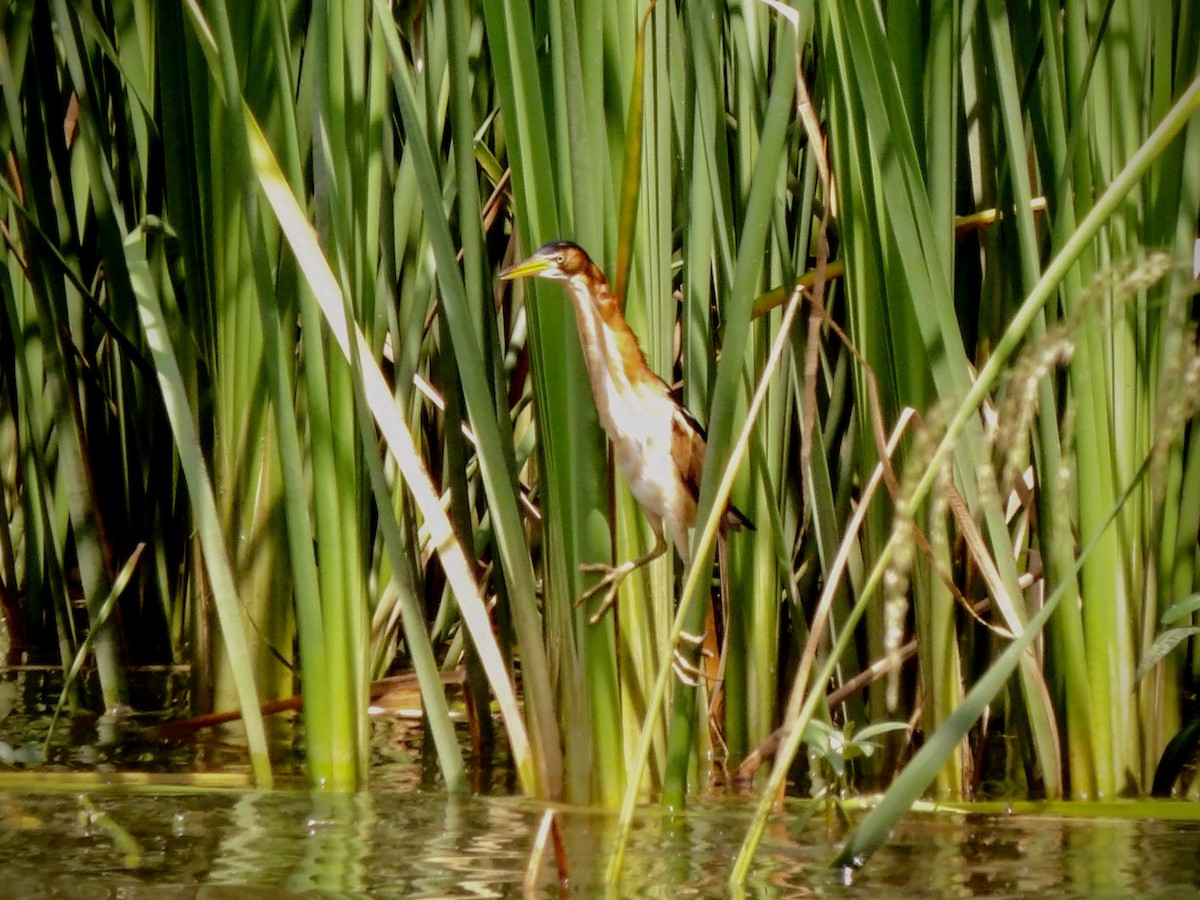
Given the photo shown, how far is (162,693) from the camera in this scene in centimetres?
250

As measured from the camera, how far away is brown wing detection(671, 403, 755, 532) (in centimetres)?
190

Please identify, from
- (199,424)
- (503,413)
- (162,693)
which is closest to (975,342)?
(503,413)

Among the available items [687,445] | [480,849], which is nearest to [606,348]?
[687,445]

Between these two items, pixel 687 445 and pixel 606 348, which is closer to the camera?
pixel 606 348

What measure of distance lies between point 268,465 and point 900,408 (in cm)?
100

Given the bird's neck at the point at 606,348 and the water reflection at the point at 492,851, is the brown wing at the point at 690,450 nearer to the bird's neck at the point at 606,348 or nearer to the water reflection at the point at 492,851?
the bird's neck at the point at 606,348

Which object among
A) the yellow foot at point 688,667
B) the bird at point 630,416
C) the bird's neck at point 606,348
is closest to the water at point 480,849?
the yellow foot at point 688,667

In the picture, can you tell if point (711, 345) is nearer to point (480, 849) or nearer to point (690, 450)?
point (690, 450)

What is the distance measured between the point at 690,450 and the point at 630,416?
0.22 metres

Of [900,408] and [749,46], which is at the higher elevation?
[749,46]

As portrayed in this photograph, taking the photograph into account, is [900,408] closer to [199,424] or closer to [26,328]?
[199,424]

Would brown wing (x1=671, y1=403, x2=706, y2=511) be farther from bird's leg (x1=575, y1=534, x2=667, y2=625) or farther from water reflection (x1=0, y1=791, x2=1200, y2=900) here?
water reflection (x1=0, y1=791, x2=1200, y2=900)

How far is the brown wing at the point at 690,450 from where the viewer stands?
1.90 m

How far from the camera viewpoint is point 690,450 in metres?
2.01
